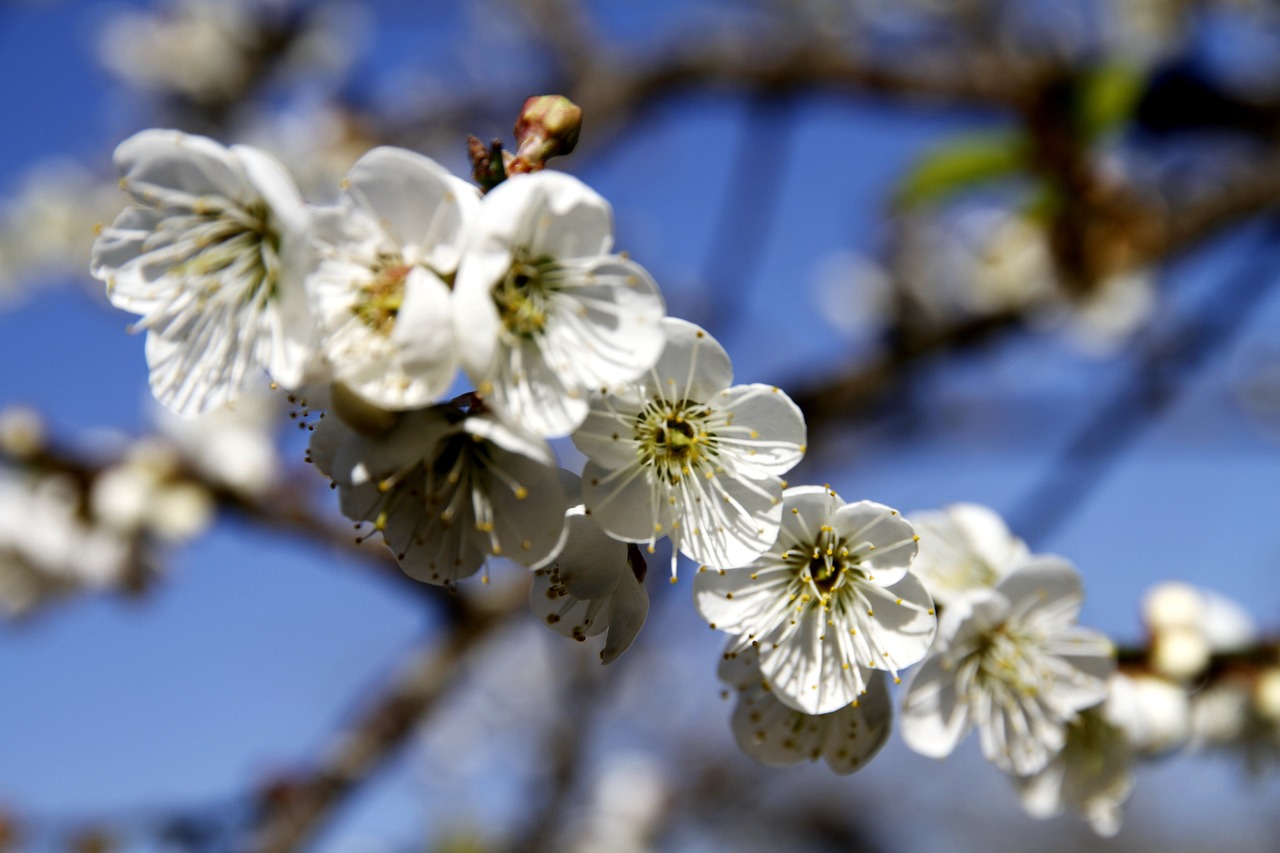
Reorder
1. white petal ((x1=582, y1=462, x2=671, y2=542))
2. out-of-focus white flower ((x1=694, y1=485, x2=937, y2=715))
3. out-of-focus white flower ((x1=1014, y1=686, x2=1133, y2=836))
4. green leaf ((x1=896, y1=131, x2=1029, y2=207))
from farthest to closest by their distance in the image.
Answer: green leaf ((x1=896, y1=131, x2=1029, y2=207)), out-of-focus white flower ((x1=1014, y1=686, x2=1133, y2=836)), out-of-focus white flower ((x1=694, y1=485, x2=937, y2=715)), white petal ((x1=582, y1=462, x2=671, y2=542))

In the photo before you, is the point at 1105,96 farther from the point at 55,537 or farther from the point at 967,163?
the point at 55,537

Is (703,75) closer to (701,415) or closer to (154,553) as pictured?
(154,553)

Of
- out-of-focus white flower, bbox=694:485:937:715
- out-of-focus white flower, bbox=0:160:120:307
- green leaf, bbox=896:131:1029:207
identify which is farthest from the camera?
out-of-focus white flower, bbox=0:160:120:307

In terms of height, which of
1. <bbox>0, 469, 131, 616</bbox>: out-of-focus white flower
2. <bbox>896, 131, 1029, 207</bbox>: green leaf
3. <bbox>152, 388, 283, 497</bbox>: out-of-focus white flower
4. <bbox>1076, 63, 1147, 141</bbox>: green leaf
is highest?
<bbox>1076, 63, 1147, 141</bbox>: green leaf

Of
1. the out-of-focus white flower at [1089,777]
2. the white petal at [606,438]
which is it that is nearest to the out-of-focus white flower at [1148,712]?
the out-of-focus white flower at [1089,777]

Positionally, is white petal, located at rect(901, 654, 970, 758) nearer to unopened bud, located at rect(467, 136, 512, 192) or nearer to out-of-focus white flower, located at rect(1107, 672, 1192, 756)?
out-of-focus white flower, located at rect(1107, 672, 1192, 756)

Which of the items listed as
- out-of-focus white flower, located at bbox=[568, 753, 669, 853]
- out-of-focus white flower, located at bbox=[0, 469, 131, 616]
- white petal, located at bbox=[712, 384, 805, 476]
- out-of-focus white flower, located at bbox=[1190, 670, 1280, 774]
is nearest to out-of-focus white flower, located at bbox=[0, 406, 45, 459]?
out-of-focus white flower, located at bbox=[0, 469, 131, 616]

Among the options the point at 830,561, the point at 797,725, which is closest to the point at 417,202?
the point at 830,561
